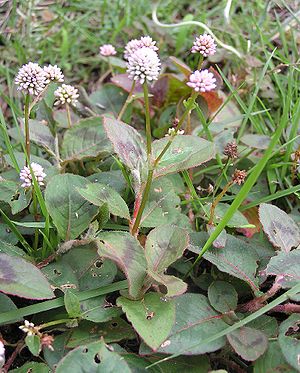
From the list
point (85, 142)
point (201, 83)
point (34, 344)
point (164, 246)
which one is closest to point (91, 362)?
point (34, 344)

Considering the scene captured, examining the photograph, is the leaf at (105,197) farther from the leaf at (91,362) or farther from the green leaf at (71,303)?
the leaf at (91,362)

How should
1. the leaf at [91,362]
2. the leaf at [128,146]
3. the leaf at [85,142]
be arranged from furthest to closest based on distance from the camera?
the leaf at [85,142] → the leaf at [128,146] → the leaf at [91,362]

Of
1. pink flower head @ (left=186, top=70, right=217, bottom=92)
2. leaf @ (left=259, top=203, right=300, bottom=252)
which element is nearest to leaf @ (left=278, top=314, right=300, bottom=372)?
leaf @ (left=259, top=203, right=300, bottom=252)

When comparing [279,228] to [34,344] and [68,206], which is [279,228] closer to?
[68,206]

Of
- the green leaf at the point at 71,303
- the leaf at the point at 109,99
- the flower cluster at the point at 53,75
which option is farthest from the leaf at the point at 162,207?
the leaf at the point at 109,99

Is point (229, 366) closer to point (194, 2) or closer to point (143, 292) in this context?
point (143, 292)

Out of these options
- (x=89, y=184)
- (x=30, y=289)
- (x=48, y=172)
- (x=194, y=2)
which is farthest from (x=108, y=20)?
(x=30, y=289)
